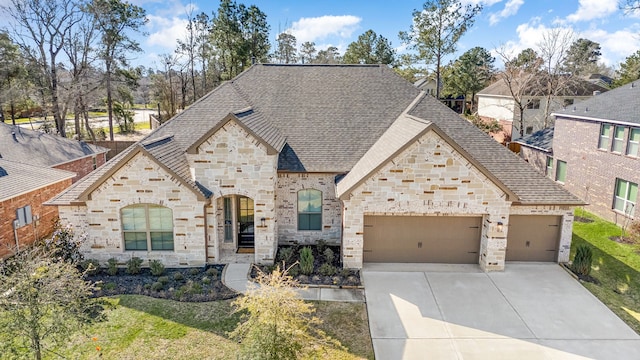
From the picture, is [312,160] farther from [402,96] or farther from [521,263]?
[521,263]

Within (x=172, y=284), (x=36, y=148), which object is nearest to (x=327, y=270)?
(x=172, y=284)

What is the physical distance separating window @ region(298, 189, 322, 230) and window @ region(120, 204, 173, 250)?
502cm

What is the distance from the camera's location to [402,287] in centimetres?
1341

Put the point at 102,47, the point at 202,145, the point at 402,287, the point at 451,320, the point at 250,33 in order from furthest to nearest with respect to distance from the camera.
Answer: the point at 250,33
the point at 102,47
the point at 202,145
the point at 402,287
the point at 451,320

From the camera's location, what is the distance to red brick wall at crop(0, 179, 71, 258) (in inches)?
596

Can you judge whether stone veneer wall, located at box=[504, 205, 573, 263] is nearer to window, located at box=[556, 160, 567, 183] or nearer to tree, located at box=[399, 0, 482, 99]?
window, located at box=[556, 160, 567, 183]

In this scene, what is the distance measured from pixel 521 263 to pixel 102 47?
38.1 m

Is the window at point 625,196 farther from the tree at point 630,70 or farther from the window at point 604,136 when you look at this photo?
the tree at point 630,70

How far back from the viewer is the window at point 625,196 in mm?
19547

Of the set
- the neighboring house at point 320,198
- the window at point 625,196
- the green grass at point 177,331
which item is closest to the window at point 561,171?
the window at point 625,196

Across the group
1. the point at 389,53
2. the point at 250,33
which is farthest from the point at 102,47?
the point at 389,53

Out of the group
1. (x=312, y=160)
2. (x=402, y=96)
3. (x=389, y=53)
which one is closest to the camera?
(x=312, y=160)

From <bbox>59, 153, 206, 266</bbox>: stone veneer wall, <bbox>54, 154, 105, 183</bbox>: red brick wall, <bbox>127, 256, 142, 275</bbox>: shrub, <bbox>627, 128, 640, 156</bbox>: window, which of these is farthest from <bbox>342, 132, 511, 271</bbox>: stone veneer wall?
<bbox>54, 154, 105, 183</bbox>: red brick wall

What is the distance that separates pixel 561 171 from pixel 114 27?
3755 centimetres
